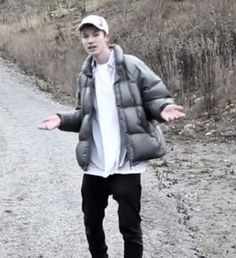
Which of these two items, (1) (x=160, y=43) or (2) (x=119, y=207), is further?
(1) (x=160, y=43)

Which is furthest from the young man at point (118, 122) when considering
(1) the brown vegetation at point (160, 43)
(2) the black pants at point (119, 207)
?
(1) the brown vegetation at point (160, 43)

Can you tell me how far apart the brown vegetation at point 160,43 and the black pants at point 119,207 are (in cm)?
705

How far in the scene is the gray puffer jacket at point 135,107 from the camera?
4047mm

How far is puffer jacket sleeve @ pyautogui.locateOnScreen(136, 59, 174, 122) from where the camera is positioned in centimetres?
403

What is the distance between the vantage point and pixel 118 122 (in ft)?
13.5

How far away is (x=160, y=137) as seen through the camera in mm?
4172

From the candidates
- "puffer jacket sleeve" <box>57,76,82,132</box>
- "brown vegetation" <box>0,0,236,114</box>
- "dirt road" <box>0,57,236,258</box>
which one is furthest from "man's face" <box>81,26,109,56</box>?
"brown vegetation" <box>0,0,236,114</box>

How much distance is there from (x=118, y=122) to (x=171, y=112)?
408mm

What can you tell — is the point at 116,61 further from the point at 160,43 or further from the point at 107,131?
the point at 160,43

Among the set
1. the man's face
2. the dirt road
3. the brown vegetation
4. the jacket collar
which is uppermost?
the brown vegetation

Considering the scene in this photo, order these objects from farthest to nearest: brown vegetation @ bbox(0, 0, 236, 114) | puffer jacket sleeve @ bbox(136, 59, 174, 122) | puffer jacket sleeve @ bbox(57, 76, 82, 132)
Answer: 1. brown vegetation @ bbox(0, 0, 236, 114)
2. puffer jacket sleeve @ bbox(57, 76, 82, 132)
3. puffer jacket sleeve @ bbox(136, 59, 174, 122)

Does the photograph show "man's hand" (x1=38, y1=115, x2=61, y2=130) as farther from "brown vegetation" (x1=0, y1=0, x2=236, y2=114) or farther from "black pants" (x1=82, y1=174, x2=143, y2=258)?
"brown vegetation" (x1=0, y1=0, x2=236, y2=114)

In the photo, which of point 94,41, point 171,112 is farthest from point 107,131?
point 94,41

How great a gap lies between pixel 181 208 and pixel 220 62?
18.5 ft
